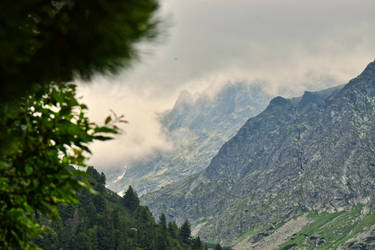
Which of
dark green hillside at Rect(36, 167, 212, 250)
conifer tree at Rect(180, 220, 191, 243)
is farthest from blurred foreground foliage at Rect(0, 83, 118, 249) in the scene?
conifer tree at Rect(180, 220, 191, 243)

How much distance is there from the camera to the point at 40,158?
8.70 m

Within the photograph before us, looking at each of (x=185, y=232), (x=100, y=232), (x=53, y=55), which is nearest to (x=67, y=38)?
(x=53, y=55)

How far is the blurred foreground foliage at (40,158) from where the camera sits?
27.3 ft

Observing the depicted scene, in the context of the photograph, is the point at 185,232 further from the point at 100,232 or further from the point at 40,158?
the point at 40,158

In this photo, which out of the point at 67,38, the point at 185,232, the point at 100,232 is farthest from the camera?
the point at 185,232

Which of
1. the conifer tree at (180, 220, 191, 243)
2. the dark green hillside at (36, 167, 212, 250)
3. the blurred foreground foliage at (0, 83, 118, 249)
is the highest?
the dark green hillside at (36, 167, 212, 250)

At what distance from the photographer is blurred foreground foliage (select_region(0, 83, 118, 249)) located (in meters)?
8.31

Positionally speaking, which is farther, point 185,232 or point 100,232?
point 185,232

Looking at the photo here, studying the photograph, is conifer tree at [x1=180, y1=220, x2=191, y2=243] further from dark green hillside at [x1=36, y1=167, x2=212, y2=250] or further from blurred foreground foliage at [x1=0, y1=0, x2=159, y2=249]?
blurred foreground foliage at [x1=0, y1=0, x2=159, y2=249]

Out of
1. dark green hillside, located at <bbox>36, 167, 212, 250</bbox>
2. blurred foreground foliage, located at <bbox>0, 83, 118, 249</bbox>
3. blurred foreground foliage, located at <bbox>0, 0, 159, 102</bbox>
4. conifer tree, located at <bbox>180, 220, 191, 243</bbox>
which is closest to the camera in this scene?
blurred foreground foliage, located at <bbox>0, 0, 159, 102</bbox>

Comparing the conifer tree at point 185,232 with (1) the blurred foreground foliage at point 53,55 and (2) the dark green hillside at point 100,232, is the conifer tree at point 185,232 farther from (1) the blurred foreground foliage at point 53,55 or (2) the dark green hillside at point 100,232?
(1) the blurred foreground foliage at point 53,55

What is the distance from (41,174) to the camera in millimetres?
8562

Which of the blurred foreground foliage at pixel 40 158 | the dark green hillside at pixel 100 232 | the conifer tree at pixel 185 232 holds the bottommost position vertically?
the blurred foreground foliage at pixel 40 158

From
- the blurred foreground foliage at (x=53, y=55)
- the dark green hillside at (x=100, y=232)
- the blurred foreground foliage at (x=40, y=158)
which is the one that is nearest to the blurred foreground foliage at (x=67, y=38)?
Answer: the blurred foreground foliage at (x=53, y=55)
